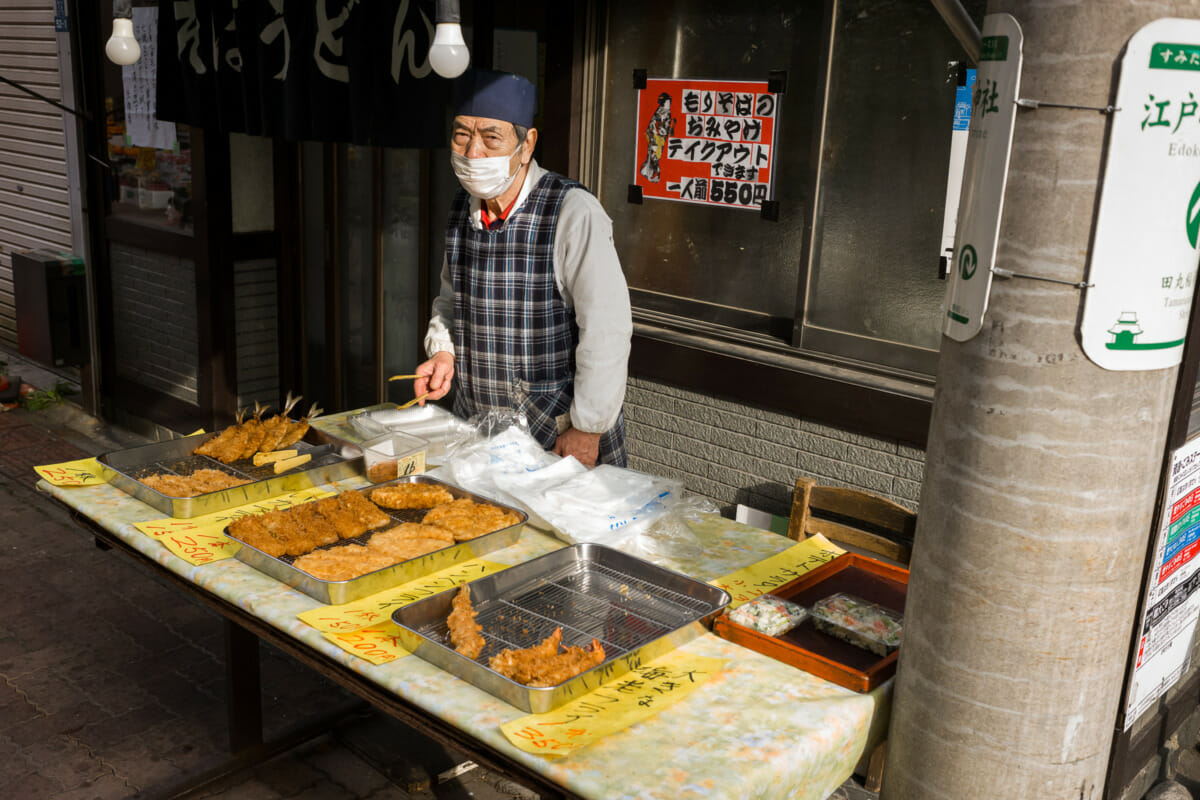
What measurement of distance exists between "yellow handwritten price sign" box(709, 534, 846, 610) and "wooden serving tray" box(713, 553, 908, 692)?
0.07m

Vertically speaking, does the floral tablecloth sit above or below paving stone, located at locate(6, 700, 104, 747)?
above

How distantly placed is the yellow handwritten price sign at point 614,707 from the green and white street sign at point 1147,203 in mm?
1275

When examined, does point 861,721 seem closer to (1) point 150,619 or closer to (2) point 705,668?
(2) point 705,668

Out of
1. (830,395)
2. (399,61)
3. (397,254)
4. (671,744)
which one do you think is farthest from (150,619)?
(671,744)

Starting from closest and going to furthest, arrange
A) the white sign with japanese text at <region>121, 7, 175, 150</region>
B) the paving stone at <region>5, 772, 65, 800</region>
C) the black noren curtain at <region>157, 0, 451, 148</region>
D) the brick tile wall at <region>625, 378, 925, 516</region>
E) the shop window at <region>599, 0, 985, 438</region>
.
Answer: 1. the paving stone at <region>5, 772, 65, 800</region>
2. the shop window at <region>599, 0, 985, 438</region>
3. the brick tile wall at <region>625, 378, 925, 516</region>
4. the black noren curtain at <region>157, 0, 451, 148</region>
5. the white sign with japanese text at <region>121, 7, 175, 150</region>

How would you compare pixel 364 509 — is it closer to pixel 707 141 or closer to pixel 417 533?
pixel 417 533

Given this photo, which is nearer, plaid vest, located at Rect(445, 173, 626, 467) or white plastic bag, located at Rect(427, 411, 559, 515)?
white plastic bag, located at Rect(427, 411, 559, 515)

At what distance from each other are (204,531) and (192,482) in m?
0.34

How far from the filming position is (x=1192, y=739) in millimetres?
4602

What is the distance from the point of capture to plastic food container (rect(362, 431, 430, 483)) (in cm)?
394

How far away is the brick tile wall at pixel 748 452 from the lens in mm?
5057

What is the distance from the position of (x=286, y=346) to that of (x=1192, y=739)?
692cm

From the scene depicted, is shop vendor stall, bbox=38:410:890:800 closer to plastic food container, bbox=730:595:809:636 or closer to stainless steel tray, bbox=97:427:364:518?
plastic food container, bbox=730:595:809:636

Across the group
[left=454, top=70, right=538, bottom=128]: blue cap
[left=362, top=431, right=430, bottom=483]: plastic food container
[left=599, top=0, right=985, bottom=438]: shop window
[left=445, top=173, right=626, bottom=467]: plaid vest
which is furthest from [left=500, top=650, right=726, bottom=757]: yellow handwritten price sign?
[left=599, top=0, right=985, bottom=438]: shop window
